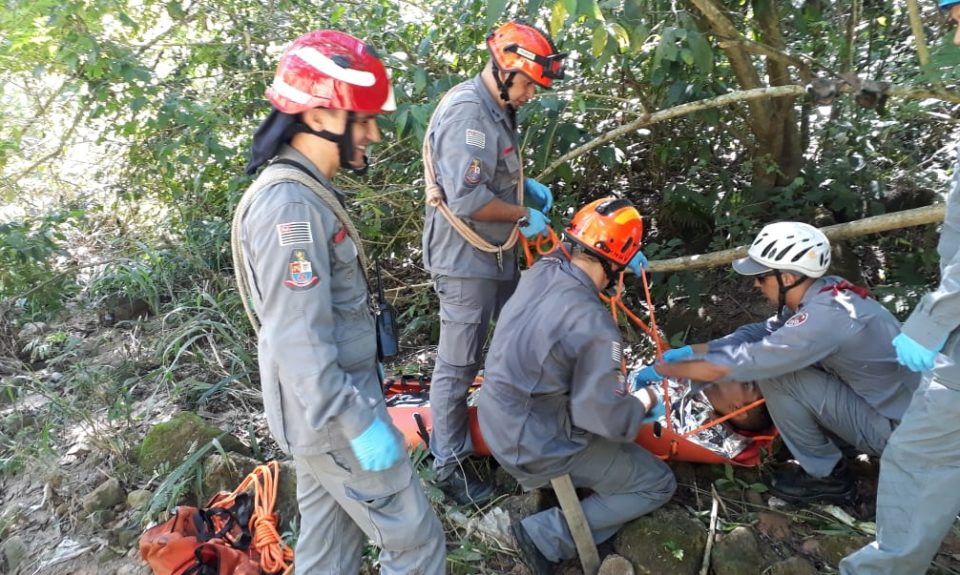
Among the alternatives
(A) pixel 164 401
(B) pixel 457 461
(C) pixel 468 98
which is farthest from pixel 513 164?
(A) pixel 164 401

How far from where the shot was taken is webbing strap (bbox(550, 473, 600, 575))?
2.87 metres

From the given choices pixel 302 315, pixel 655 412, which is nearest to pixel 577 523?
pixel 655 412

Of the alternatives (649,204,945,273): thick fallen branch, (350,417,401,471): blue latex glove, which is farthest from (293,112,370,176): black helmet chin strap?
(649,204,945,273): thick fallen branch

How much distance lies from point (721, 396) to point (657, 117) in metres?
1.60

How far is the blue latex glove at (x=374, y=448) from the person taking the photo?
1.97m

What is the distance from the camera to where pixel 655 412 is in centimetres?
319

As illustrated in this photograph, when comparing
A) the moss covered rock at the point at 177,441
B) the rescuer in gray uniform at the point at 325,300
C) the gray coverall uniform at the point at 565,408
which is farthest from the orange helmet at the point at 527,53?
the moss covered rock at the point at 177,441

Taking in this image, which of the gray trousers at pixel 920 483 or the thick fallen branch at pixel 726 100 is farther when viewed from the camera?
the thick fallen branch at pixel 726 100

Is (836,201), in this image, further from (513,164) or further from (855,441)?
(513,164)

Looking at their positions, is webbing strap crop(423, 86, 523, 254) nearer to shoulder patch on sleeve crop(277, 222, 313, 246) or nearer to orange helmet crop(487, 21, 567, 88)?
orange helmet crop(487, 21, 567, 88)

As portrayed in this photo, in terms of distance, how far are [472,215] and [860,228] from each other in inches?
78.3

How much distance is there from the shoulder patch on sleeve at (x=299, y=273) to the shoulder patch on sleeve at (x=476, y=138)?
1.49 metres

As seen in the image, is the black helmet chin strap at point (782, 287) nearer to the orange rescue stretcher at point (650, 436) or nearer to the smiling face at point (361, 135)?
the orange rescue stretcher at point (650, 436)

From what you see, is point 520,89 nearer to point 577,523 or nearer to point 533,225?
point 533,225
